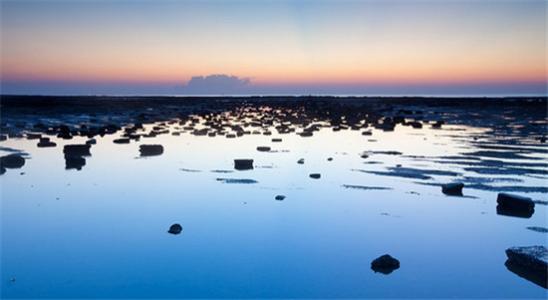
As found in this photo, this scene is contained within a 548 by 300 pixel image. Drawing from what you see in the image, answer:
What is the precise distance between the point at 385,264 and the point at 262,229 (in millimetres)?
2194

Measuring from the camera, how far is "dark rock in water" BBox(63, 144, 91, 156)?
52.1 feet

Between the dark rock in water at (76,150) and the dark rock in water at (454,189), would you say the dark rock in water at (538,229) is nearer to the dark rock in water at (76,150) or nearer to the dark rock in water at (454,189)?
the dark rock in water at (454,189)

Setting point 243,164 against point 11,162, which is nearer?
point 243,164

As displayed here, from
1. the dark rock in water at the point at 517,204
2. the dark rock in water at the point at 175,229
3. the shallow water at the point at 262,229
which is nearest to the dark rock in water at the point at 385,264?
the shallow water at the point at 262,229

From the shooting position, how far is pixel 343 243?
6699mm

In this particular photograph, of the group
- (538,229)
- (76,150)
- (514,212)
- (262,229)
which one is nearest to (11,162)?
(76,150)

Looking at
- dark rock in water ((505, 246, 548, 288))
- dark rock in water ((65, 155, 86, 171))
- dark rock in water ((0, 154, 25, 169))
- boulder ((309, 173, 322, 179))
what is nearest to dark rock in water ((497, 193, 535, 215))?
dark rock in water ((505, 246, 548, 288))

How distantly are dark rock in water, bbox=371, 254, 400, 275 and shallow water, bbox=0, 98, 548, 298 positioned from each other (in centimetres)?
11

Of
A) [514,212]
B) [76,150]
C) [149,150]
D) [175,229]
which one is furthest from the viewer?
[149,150]

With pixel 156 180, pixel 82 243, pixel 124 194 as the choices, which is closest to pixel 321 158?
pixel 156 180

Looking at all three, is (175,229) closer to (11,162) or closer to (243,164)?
(243,164)

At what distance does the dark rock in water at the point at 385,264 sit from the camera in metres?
5.71

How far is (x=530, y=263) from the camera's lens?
575cm

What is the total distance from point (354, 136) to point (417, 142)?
3.73m
